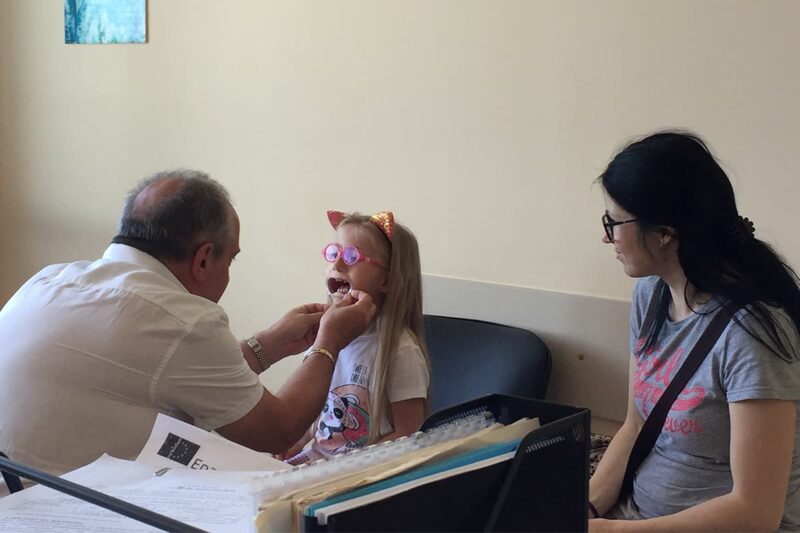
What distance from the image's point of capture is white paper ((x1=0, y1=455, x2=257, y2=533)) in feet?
3.19

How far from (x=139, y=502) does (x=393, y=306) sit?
104 centimetres

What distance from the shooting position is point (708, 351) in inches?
57.7

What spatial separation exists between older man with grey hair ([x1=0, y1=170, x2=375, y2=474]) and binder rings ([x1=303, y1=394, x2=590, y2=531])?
0.76 meters

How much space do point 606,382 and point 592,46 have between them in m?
0.91

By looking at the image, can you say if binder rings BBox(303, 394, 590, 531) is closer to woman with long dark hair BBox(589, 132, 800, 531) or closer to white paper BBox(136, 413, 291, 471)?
white paper BBox(136, 413, 291, 471)

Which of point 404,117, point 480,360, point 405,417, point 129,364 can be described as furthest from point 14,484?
point 404,117

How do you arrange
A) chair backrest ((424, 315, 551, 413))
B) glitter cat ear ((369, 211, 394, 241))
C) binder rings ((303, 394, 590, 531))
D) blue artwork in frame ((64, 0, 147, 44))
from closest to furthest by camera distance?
binder rings ((303, 394, 590, 531)) < glitter cat ear ((369, 211, 394, 241)) < chair backrest ((424, 315, 551, 413)) < blue artwork in frame ((64, 0, 147, 44))

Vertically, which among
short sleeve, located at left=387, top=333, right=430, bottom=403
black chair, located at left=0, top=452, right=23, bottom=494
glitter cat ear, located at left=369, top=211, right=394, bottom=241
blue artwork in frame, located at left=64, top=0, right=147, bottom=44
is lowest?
short sleeve, located at left=387, top=333, right=430, bottom=403

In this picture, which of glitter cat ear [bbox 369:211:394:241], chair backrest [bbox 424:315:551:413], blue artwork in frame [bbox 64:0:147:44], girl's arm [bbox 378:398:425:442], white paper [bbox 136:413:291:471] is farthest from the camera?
blue artwork in frame [bbox 64:0:147:44]

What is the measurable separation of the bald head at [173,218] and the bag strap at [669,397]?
93 centimetres

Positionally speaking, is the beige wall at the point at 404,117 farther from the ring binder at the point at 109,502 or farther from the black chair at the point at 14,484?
the ring binder at the point at 109,502

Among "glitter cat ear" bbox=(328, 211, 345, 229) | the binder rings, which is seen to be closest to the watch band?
"glitter cat ear" bbox=(328, 211, 345, 229)

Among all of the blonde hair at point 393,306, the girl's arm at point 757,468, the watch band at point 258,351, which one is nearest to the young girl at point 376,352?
the blonde hair at point 393,306

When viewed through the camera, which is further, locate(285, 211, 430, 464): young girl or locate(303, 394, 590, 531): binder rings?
locate(285, 211, 430, 464): young girl
